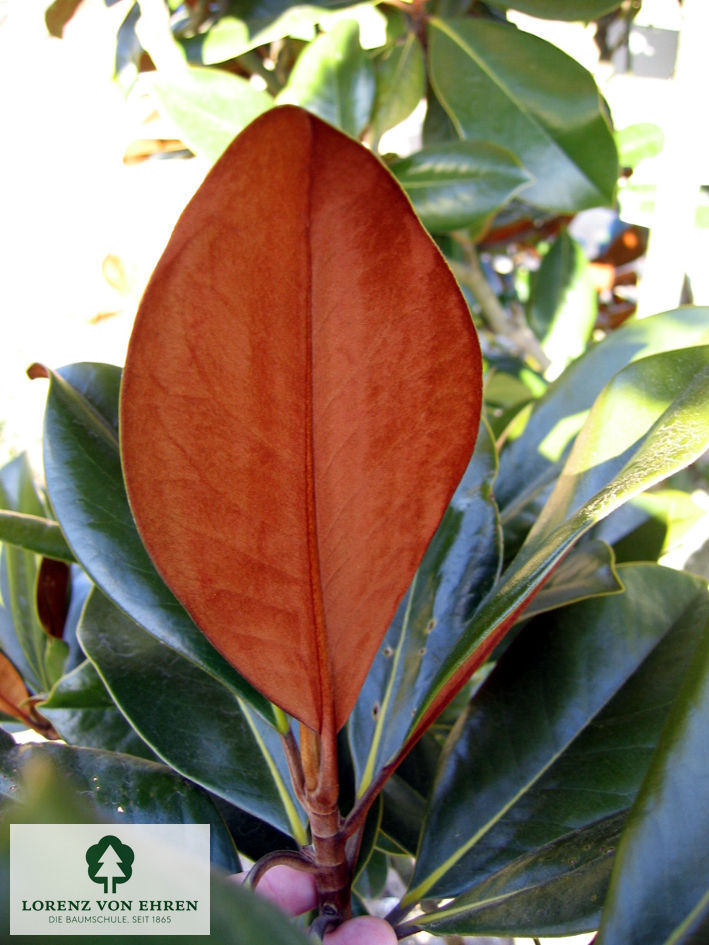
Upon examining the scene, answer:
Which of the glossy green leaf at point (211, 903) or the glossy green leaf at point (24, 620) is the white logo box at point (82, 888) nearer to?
the glossy green leaf at point (211, 903)

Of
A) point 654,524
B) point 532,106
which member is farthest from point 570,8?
point 654,524

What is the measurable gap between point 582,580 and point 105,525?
0.27 metres

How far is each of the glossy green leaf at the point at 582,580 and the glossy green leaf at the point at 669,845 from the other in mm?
84

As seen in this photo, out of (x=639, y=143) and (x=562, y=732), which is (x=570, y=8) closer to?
(x=639, y=143)

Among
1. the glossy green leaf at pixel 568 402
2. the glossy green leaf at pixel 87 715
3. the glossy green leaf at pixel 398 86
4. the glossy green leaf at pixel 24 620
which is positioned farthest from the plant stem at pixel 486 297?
the glossy green leaf at pixel 87 715

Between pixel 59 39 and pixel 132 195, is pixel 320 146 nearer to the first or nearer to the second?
pixel 132 195

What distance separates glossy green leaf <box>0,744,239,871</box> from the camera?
0.40 m

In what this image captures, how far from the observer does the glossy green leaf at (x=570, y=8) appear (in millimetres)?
857

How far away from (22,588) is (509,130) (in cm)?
74

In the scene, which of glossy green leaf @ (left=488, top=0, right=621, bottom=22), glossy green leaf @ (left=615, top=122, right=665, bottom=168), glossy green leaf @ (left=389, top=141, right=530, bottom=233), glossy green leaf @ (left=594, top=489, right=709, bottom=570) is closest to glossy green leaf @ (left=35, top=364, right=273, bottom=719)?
glossy green leaf @ (left=594, top=489, right=709, bottom=570)

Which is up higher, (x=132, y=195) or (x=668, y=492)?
(x=132, y=195)

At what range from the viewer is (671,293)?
1.80 ft

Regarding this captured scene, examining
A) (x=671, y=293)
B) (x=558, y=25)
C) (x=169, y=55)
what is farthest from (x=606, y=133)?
(x=558, y=25)

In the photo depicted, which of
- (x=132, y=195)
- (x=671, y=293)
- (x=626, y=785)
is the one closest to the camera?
(x=626, y=785)
